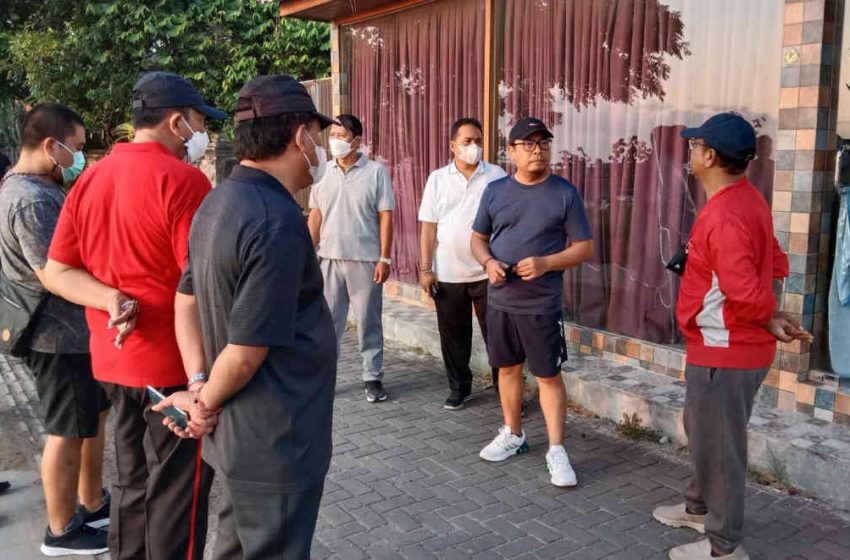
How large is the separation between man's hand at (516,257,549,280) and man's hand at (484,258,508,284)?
136 millimetres

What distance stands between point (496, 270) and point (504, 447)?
3.59 feet

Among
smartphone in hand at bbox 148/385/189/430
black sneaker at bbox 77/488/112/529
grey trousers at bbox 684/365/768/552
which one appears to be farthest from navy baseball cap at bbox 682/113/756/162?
black sneaker at bbox 77/488/112/529

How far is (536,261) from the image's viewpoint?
158 inches

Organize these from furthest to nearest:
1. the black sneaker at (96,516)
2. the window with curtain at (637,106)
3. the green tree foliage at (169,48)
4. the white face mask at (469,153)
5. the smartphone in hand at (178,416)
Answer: the green tree foliage at (169,48), the white face mask at (469,153), the window with curtain at (637,106), the black sneaker at (96,516), the smartphone in hand at (178,416)

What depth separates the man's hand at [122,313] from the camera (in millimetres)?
2703

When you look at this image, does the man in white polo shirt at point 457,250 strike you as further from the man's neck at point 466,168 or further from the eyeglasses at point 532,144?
the eyeglasses at point 532,144

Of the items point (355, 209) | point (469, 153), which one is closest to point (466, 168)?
point (469, 153)

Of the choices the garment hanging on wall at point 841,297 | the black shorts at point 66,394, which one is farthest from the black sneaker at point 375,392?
the garment hanging on wall at point 841,297

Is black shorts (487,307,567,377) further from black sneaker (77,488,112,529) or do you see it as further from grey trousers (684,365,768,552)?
black sneaker (77,488,112,529)

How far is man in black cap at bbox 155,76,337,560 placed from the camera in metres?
2.06

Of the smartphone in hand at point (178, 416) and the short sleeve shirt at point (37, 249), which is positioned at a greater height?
the short sleeve shirt at point (37, 249)

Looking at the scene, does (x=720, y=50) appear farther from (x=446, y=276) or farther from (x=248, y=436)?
(x=248, y=436)

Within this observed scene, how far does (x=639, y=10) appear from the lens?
17.4 feet

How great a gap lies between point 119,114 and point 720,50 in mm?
12484
